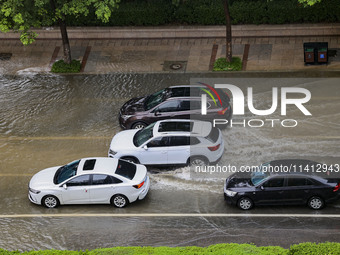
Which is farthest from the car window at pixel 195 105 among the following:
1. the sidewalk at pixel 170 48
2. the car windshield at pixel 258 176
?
the sidewalk at pixel 170 48

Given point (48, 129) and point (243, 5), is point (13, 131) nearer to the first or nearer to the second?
point (48, 129)

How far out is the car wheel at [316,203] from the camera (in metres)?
17.6

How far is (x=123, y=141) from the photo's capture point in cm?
2066

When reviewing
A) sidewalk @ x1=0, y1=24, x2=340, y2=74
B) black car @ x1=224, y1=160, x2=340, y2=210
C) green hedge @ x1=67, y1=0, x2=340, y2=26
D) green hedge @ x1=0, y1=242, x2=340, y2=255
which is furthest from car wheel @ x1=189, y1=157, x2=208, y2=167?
green hedge @ x1=67, y1=0, x2=340, y2=26

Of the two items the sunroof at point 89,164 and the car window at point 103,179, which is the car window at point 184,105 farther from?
the car window at point 103,179

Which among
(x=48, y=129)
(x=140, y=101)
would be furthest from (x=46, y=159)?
(x=140, y=101)

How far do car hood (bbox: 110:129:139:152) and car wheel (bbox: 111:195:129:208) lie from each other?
2321 mm

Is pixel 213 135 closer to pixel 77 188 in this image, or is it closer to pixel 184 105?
pixel 184 105

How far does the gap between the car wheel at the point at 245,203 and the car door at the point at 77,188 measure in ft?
15.7

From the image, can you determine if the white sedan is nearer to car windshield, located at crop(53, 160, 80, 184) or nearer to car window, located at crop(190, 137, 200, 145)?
car windshield, located at crop(53, 160, 80, 184)

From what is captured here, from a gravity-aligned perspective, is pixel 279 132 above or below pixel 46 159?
above

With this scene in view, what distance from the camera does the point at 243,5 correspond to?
94.5ft

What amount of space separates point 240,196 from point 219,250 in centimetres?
389

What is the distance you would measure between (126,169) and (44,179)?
2716mm
